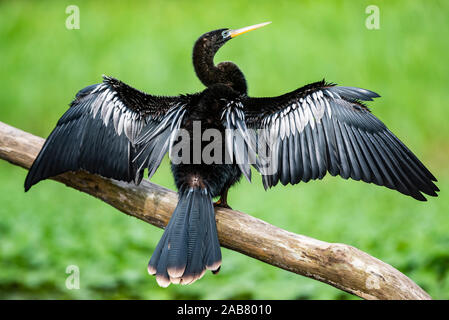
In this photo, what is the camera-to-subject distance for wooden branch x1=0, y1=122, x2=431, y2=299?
2421 millimetres

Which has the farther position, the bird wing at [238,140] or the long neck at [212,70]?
the long neck at [212,70]

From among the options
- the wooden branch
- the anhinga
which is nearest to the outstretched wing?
the anhinga

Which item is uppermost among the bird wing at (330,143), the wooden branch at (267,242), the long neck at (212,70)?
the long neck at (212,70)

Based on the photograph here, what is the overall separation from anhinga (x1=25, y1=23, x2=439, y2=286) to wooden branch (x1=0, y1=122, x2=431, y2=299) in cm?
17

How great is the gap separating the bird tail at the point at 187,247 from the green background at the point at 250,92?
1.89 meters

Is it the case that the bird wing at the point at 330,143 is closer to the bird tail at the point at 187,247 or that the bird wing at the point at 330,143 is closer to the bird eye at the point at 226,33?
the bird tail at the point at 187,247

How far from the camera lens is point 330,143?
275 cm

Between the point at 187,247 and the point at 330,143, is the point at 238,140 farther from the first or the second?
the point at 187,247

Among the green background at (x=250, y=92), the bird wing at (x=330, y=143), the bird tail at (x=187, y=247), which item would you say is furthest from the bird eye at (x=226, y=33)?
the green background at (x=250, y=92)

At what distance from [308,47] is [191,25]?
1.82 metres

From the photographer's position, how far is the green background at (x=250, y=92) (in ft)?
15.4

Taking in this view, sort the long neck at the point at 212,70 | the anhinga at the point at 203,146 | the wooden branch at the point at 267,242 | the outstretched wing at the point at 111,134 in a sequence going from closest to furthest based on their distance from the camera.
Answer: the wooden branch at the point at 267,242, the anhinga at the point at 203,146, the outstretched wing at the point at 111,134, the long neck at the point at 212,70

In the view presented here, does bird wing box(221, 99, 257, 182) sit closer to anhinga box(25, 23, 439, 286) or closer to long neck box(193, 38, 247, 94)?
anhinga box(25, 23, 439, 286)

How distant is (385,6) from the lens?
7.90m
